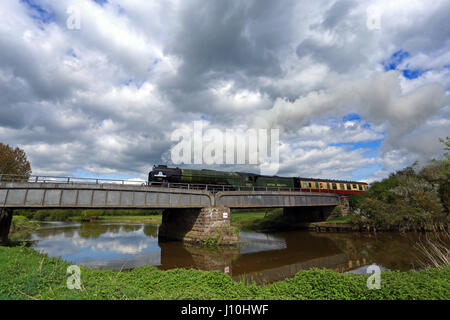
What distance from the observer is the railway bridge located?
19.6m

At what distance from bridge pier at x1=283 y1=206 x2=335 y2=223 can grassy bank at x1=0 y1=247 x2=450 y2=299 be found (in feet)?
125

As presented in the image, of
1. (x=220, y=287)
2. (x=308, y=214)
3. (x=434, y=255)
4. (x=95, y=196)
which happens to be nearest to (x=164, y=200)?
(x=95, y=196)

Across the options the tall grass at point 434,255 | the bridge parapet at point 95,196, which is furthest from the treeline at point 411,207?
the bridge parapet at point 95,196

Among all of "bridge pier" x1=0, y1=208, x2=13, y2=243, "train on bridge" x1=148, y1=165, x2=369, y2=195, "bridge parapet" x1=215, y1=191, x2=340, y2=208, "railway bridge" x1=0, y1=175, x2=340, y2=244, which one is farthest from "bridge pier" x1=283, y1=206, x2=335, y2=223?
"bridge pier" x1=0, y1=208, x2=13, y2=243

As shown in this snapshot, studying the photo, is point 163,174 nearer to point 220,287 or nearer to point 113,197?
point 113,197

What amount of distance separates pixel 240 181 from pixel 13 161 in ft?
154

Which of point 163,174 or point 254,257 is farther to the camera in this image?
point 163,174

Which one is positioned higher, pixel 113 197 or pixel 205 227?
pixel 113 197

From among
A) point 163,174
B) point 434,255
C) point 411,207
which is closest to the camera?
point 434,255

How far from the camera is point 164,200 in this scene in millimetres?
25172

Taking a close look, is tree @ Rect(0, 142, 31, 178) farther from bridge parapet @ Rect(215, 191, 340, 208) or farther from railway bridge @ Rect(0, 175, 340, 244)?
bridge parapet @ Rect(215, 191, 340, 208)
